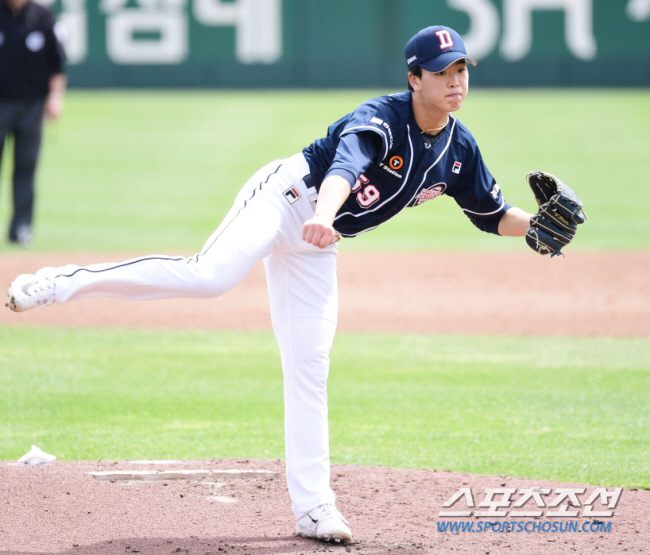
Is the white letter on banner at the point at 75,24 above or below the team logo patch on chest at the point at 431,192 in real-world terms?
below

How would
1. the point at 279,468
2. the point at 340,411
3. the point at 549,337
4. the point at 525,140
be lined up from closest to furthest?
the point at 279,468, the point at 340,411, the point at 549,337, the point at 525,140

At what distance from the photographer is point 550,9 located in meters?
21.8

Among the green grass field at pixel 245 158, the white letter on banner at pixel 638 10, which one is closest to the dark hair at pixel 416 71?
the green grass field at pixel 245 158

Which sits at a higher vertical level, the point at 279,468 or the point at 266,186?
the point at 266,186

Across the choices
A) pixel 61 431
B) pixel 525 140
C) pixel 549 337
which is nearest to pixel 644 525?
pixel 61 431

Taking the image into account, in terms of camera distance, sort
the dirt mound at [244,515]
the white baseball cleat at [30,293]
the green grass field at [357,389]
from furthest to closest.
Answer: the green grass field at [357,389], the dirt mound at [244,515], the white baseball cleat at [30,293]

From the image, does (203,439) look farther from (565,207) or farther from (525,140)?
(525,140)

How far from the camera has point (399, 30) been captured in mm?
21797

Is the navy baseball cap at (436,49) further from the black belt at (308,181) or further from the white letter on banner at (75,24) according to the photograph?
the white letter on banner at (75,24)

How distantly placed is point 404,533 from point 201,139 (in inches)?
632

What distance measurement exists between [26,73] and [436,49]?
812cm

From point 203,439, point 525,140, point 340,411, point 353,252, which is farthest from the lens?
point 525,140

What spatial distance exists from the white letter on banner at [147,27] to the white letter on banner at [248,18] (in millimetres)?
497

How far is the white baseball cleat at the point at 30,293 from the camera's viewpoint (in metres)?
3.25
